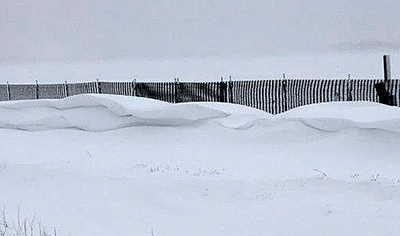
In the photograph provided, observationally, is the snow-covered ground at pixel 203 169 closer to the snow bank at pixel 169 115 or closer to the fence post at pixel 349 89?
the snow bank at pixel 169 115

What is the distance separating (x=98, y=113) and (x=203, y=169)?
6.20 metres

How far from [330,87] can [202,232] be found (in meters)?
12.9

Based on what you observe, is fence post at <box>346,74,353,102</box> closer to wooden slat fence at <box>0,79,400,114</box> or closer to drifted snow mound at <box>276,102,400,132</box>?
wooden slat fence at <box>0,79,400,114</box>

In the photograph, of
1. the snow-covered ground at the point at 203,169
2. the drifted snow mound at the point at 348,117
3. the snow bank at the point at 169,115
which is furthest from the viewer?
the snow bank at the point at 169,115

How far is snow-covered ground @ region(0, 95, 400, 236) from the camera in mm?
7863

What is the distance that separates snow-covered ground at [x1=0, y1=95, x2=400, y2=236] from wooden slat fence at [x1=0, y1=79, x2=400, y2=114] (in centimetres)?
454

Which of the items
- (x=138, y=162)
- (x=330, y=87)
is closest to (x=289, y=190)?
(x=138, y=162)

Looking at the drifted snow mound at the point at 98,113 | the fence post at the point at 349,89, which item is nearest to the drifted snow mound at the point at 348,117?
the drifted snow mound at the point at 98,113

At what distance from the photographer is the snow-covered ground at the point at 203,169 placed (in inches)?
310


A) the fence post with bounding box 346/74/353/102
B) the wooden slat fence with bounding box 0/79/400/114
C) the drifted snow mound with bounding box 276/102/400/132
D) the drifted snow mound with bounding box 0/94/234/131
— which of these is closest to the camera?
the drifted snow mound with bounding box 276/102/400/132

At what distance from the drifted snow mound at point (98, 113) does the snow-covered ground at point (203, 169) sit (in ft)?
0.11

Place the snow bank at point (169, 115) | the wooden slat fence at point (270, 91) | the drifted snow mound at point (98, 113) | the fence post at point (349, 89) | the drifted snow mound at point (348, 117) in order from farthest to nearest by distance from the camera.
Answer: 1. the fence post at point (349, 89)
2. the wooden slat fence at point (270, 91)
3. the drifted snow mound at point (98, 113)
4. the snow bank at point (169, 115)
5. the drifted snow mound at point (348, 117)

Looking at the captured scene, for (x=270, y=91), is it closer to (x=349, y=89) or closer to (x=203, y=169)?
(x=349, y=89)

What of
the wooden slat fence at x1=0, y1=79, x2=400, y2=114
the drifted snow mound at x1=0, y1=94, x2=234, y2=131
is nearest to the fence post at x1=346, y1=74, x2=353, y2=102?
the wooden slat fence at x1=0, y1=79, x2=400, y2=114
